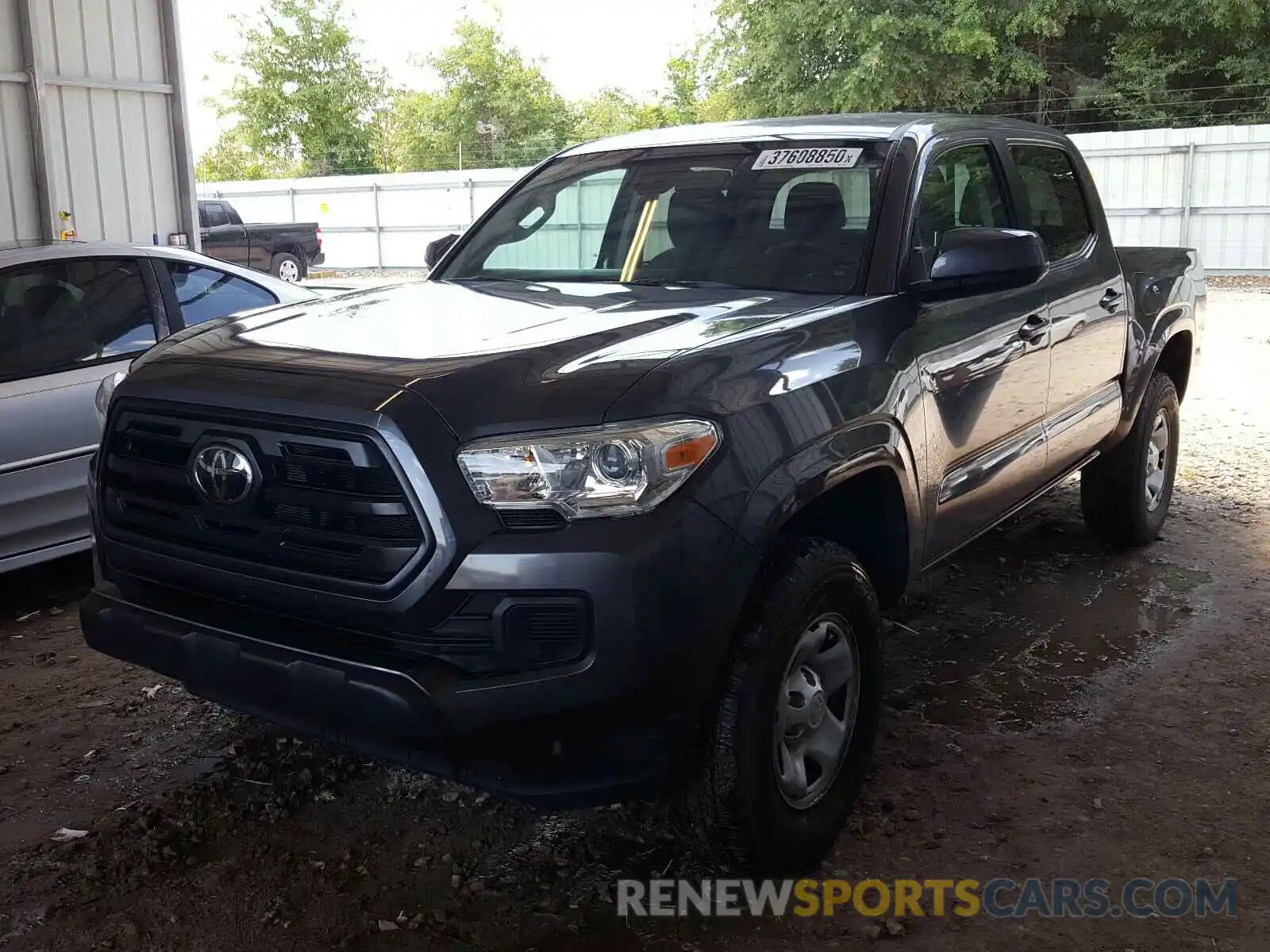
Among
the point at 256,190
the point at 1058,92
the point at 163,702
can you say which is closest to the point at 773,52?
the point at 1058,92

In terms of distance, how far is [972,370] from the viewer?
365 cm

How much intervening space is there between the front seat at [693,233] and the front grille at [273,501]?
1500 millimetres

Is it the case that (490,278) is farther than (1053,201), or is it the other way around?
(1053,201)

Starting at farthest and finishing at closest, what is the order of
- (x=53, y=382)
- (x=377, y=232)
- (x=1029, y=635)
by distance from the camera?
1. (x=377, y=232)
2. (x=53, y=382)
3. (x=1029, y=635)

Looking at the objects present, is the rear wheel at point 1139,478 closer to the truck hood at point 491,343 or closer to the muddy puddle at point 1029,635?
the muddy puddle at point 1029,635

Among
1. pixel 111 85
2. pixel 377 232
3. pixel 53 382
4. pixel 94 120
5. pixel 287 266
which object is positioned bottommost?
pixel 287 266

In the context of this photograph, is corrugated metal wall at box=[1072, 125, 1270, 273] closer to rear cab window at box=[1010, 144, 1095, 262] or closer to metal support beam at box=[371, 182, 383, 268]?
metal support beam at box=[371, 182, 383, 268]

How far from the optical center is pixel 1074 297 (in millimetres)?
4457

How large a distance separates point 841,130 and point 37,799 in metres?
3.11

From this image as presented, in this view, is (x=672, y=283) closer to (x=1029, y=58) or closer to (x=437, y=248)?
(x=437, y=248)

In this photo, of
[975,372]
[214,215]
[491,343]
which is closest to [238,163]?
[214,215]

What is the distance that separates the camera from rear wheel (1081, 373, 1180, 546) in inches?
211

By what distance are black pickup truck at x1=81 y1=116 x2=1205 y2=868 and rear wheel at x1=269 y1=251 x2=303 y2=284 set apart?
59.1ft

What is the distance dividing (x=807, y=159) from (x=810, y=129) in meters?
0.24
